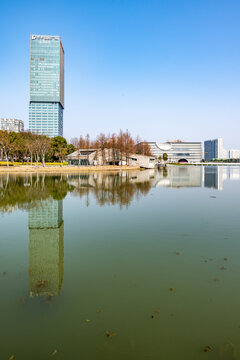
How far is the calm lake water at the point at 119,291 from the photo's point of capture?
501 centimetres

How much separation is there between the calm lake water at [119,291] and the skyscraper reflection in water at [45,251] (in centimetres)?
4

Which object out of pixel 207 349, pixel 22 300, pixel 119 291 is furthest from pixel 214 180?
pixel 22 300

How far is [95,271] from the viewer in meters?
8.33

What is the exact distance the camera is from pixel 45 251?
10398 mm

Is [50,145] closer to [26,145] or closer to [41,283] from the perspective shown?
[26,145]

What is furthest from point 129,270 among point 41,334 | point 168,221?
point 168,221

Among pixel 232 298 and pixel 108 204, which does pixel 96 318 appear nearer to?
pixel 232 298

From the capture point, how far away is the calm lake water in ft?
16.4

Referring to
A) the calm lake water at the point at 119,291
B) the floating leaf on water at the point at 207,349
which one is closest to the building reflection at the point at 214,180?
the calm lake water at the point at 119,291

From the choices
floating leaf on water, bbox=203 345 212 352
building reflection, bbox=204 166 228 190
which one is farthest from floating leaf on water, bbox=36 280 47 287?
building reflection, bbox=204 166 228 190

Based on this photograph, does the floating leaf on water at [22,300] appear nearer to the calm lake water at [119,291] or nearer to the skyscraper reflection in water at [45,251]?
the calm lake water at [119,291]

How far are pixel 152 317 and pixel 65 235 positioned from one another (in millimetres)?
7879

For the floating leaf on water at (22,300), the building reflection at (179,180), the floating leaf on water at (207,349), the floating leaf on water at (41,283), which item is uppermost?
the building reflection at (179,180)

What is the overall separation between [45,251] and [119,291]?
4688 millimetres
